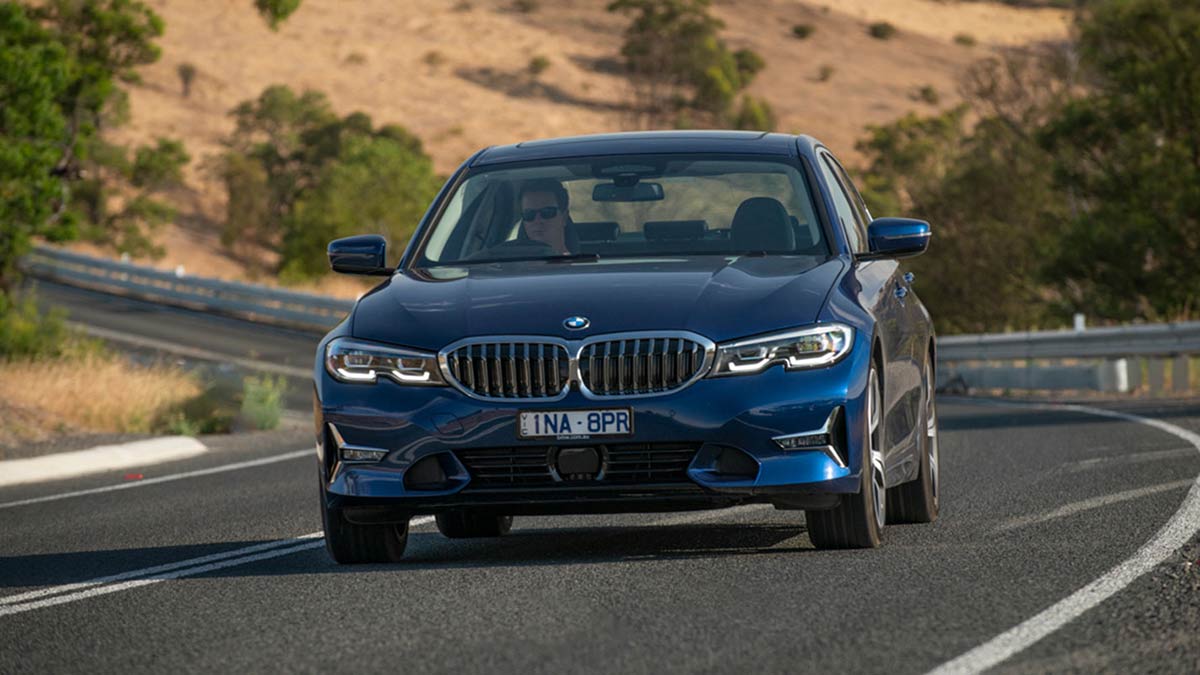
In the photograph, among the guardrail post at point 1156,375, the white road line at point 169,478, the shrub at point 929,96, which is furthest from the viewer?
the shrub at point 929,96

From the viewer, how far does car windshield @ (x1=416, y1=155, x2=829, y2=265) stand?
8.48 metres

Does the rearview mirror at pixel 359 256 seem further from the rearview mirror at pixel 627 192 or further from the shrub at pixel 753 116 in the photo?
the shrub at pixel 753 116

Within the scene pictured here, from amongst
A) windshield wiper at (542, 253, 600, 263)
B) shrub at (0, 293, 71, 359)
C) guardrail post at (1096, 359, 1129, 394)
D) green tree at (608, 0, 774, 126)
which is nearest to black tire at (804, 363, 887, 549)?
windshield wiper at (542, 253, 600, 263)

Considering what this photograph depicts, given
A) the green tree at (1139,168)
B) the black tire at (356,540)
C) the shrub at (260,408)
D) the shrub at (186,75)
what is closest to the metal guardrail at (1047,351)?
the green tree at (1139,168)

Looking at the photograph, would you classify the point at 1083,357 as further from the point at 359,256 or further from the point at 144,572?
the point at 144,572

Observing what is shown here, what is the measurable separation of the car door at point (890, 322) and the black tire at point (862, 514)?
23 cm

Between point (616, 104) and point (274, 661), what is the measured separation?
385ft

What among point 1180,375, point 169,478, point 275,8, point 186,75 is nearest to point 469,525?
point 169,478

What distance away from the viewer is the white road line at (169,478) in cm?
1247

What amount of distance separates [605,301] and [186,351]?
25000mm

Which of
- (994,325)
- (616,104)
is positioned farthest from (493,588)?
(616,104)

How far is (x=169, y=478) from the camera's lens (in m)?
13.9

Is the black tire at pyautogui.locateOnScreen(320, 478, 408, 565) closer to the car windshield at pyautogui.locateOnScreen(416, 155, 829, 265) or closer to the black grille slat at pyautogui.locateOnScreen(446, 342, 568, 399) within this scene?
the black grille slat at pyautogui.locateOnScreen(446, 342, 568, 399)

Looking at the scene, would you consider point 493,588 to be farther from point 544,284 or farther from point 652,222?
point 652,222
